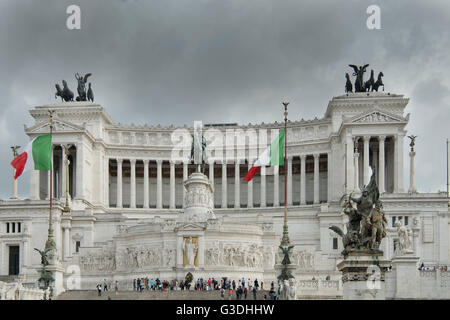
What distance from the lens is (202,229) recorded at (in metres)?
80.2

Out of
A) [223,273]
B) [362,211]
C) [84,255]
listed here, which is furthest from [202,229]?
[362,211]

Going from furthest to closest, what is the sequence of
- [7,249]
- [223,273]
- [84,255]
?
[7,249] → [84,255] → [223,273]

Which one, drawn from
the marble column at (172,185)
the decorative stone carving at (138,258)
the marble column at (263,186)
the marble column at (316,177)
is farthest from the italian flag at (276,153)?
the marble column at (172,185)

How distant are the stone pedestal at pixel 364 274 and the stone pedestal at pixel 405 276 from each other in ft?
31.5

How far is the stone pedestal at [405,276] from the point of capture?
49281 millimetres

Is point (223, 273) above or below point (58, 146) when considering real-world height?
below

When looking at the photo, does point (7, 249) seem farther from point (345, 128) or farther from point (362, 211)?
point (362, 211)

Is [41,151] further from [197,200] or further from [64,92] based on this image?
[64,92]

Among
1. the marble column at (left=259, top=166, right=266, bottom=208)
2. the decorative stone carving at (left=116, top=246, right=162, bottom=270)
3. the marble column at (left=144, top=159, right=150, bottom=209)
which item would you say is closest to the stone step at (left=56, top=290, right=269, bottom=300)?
the decorative stone carving at (left=116, top=246, right=162, bottom=270)

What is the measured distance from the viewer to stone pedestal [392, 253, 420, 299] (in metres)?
49.3

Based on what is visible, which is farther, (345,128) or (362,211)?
(345,128)

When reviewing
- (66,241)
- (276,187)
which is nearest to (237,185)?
(276,187)

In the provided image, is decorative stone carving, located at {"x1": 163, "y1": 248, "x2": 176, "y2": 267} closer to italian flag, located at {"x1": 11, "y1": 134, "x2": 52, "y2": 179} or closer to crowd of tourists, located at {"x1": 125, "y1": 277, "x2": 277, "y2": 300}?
crowd of tourists, located at {"x1": 125, "y1": 277, "x2": 277, "y2": 300}
